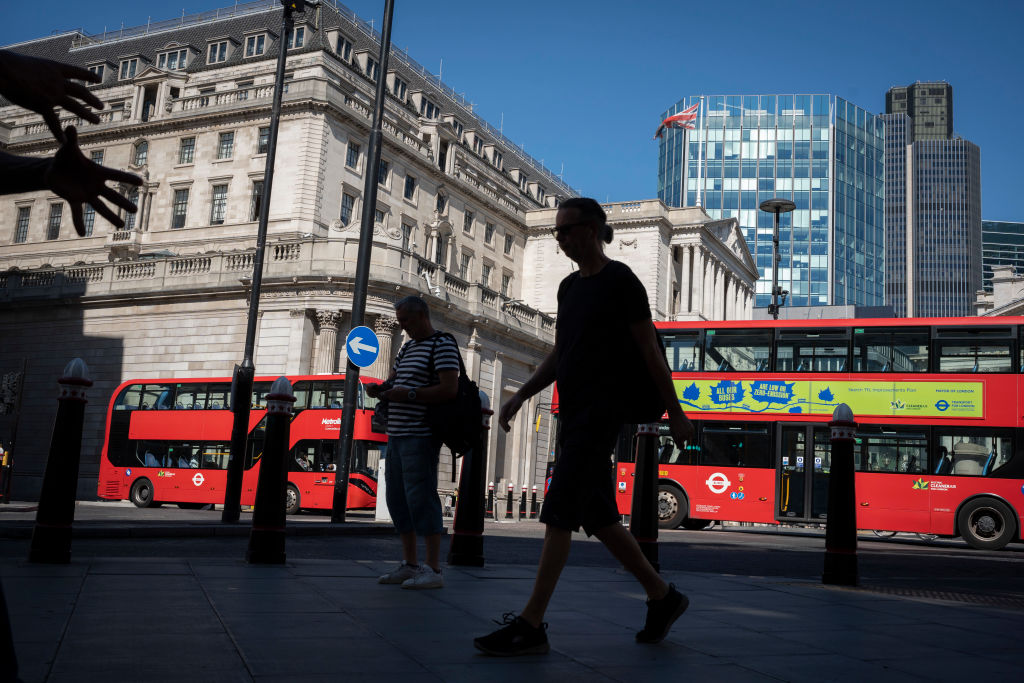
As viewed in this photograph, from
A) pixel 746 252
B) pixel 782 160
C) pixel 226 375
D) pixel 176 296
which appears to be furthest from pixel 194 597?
pixel 782 160

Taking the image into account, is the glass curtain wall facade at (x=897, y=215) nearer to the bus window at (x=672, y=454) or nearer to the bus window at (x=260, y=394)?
the bus window at (x=672, y=454)

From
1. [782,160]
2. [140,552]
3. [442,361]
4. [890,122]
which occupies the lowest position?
[140,552]

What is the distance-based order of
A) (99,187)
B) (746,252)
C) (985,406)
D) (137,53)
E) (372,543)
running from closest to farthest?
(99,187) → (372,543) → (985,406) → (137,53) → (746,252)

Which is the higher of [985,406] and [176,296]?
[176,296]

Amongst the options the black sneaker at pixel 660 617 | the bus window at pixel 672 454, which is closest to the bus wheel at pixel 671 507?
the bus window at pixel 672 454

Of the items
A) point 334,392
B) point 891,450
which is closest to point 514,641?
point 891,450

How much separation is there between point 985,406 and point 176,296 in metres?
24.1

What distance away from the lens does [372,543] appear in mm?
10422

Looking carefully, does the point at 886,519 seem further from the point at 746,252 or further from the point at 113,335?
the point at 746,252

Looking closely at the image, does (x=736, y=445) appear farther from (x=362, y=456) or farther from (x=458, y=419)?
(x=458, y=419)

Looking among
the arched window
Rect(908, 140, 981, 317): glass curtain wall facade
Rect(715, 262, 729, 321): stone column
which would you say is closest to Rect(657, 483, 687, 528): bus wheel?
the arched window

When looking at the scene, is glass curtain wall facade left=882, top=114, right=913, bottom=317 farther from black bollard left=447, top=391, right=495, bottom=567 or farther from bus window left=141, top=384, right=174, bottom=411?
black bollard left=447, top=391, right=495, bottom=567

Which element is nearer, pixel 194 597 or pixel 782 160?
pixel 194 597

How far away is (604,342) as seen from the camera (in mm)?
3963
